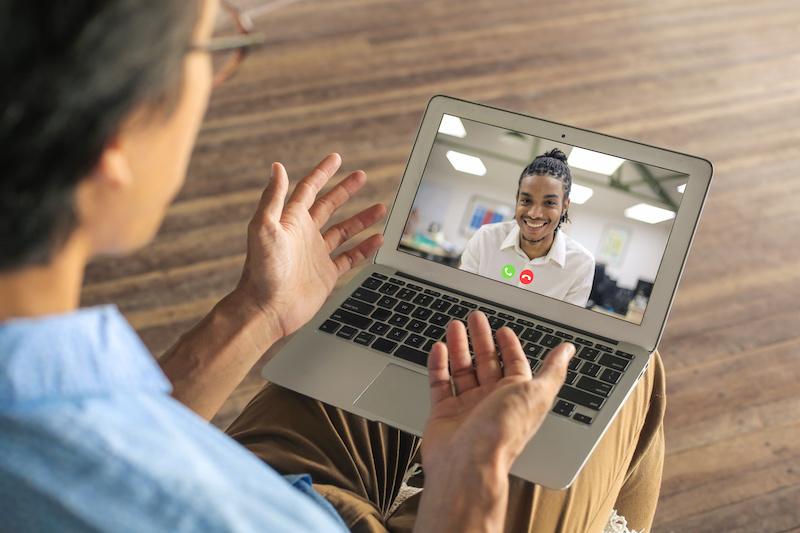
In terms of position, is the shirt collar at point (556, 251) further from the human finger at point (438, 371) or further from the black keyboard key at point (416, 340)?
the human finger at point (438, 371)

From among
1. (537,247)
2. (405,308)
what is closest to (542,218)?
(537,247)

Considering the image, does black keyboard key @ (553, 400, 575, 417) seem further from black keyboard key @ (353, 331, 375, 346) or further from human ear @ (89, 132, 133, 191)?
human ear @ (89, 132, 133, 191)

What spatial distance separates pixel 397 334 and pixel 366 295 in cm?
9

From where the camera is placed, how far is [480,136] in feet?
3.76

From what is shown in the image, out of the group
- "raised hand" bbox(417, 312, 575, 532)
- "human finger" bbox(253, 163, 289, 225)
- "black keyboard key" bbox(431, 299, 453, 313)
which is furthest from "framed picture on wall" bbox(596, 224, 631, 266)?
"human finger" bbox(253, 163, 289, 225)

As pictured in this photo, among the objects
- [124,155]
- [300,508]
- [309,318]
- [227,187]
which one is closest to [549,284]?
[309,318]

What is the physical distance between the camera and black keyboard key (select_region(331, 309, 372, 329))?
1.09 m

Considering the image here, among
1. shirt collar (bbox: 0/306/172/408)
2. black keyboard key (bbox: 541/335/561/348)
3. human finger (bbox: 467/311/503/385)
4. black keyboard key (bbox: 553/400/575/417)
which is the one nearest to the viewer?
shirt collar (bbox: 0/306/172/408)

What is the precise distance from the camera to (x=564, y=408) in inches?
36.9

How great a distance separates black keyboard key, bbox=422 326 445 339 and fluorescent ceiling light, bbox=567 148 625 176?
1.04 feet

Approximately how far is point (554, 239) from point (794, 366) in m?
0.98

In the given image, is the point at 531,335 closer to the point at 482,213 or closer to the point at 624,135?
the point at 482,213

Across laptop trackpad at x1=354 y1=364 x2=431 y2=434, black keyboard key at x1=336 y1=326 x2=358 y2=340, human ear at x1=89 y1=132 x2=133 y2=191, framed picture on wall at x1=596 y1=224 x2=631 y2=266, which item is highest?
framed picture on wall at x1=596 y1=224 x2=631 y2=266

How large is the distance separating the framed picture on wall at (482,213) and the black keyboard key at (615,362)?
26 cm
